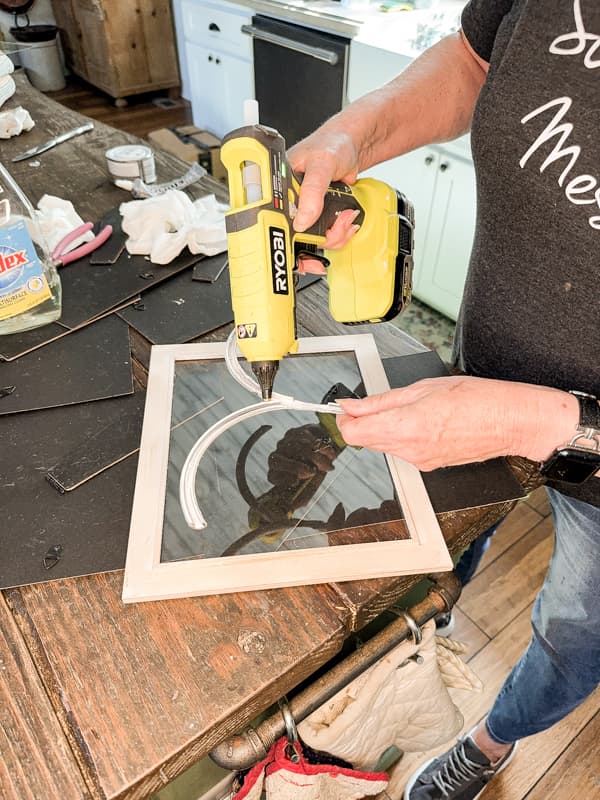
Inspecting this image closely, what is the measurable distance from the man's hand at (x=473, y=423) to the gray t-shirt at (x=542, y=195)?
0.34ft

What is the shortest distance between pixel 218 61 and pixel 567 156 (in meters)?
2.71

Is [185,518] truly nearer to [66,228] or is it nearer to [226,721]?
[226,721]

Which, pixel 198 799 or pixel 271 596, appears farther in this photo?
pixel 198 799

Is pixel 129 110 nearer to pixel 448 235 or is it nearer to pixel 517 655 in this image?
pixel 448 235

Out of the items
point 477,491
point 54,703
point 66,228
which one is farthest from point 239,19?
point 54,703

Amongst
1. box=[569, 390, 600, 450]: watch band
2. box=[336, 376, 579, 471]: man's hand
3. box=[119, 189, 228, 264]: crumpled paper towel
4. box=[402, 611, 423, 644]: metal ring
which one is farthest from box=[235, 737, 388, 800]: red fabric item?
box=[119, 189, 228, 264]: crumpled paper towel

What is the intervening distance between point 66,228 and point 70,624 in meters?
0.73

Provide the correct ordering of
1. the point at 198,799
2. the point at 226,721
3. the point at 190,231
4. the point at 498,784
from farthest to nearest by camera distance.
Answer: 1. the point at 498,784
2. the point at 190,231
3. the point at 198,799
4. the point at 226,721

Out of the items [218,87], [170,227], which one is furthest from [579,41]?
[218,87]

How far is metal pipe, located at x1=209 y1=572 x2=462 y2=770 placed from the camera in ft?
1.84

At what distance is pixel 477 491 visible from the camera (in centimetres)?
63

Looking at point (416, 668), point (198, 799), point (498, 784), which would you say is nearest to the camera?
point (416, 668)

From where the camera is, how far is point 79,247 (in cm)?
98

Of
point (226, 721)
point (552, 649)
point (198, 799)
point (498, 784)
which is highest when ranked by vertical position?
point (226, 721)
